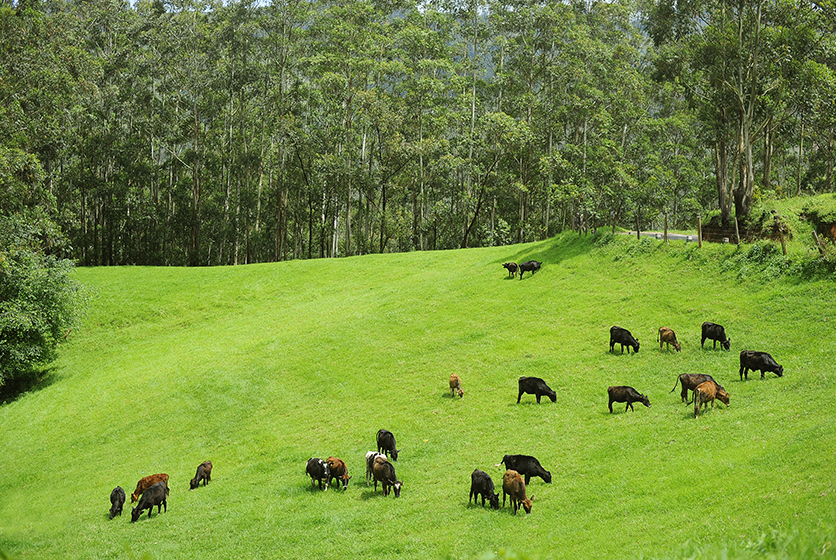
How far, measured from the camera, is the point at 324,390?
98.8 feet

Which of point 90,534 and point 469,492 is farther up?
point 469,492

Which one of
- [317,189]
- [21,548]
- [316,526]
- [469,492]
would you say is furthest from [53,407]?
[317,189]

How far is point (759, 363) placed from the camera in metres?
22.1

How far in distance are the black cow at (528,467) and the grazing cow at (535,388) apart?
7.18m

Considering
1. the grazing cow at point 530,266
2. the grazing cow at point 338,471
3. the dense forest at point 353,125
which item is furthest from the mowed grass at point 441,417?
the dense forest at point 353,125

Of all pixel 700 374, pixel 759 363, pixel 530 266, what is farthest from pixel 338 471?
pixel 530 266

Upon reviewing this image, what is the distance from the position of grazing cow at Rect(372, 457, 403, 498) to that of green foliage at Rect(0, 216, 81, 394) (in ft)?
87.0

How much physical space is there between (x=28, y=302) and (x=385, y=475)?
97.1 feet

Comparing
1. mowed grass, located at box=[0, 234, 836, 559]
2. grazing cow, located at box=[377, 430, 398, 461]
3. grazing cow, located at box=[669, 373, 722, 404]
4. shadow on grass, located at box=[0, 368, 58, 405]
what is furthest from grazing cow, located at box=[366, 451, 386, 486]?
shadow on grass, located at box=[0, 368, 58, 405]

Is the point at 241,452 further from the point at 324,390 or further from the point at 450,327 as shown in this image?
the point at 450,327

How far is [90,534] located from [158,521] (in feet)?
6.23

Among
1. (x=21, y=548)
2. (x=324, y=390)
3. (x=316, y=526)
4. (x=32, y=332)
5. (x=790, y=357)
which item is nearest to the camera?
(x=316, y=526)

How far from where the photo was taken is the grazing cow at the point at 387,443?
20.9m

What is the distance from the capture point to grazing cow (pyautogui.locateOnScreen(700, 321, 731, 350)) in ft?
83.3
